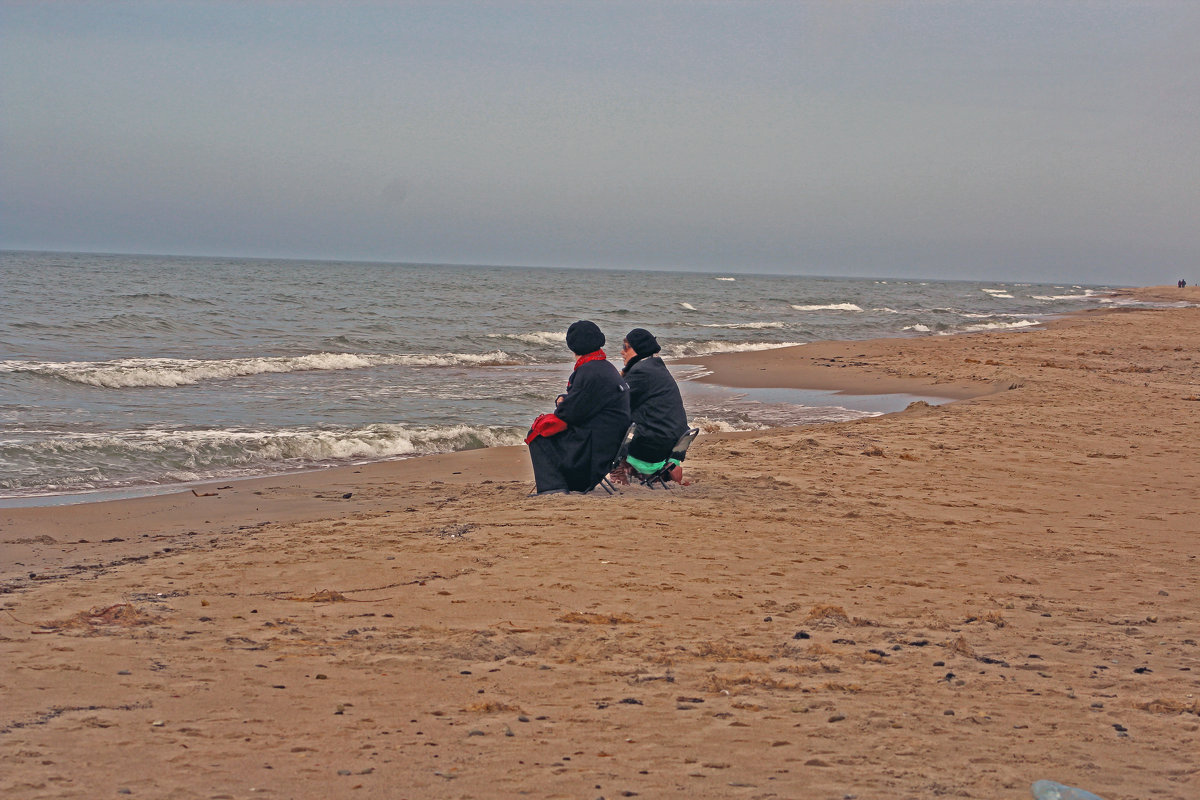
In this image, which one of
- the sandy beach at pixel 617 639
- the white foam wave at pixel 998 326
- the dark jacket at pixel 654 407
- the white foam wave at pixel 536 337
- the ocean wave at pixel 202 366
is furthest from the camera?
the white foam wave at pixel 998 326

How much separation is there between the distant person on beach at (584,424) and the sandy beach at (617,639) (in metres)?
0.27

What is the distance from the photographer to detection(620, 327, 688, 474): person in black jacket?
25.6ft

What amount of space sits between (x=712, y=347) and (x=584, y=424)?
21.2 meters

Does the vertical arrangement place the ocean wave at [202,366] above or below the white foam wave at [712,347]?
below

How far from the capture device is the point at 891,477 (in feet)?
29.2

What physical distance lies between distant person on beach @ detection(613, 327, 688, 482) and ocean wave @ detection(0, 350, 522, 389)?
12057mm

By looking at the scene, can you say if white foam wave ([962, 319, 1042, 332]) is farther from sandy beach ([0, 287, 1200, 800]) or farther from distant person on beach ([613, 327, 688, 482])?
distant person on beach ([613, 327, 688, 482])

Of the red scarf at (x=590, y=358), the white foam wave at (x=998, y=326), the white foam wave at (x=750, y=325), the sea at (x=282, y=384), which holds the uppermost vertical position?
the red scarf at (x=590, y=358)

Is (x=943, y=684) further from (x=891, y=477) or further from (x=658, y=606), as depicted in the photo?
(x=891, y=477)

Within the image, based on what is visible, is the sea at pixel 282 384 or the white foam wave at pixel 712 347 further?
the white foam wave at pixel 712 347

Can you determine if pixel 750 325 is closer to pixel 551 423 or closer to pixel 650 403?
pixel 650 403

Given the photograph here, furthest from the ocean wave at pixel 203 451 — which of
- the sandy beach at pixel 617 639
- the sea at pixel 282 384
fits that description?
the sandy beach at pixel 617 639

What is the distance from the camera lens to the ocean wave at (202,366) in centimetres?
1711

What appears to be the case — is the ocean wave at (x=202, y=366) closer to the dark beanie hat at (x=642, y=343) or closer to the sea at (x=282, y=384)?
the sea at (x=282, y=384)
